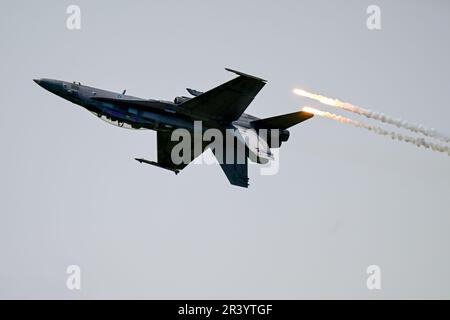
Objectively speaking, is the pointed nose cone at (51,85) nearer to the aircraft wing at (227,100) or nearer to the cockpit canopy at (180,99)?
the cockpit canopy at (180,99)

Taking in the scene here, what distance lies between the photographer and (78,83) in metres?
40.0

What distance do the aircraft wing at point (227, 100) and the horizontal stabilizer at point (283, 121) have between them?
1396mm

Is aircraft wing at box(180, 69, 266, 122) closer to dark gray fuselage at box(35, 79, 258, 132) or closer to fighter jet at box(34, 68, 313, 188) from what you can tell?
fighter jet at box(34, 68, 313, 188)

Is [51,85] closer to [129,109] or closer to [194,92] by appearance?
[129,109]

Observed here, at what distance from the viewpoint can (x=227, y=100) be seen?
38.5 metres

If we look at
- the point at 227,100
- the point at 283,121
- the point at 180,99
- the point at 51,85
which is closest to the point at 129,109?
the point at 180,99

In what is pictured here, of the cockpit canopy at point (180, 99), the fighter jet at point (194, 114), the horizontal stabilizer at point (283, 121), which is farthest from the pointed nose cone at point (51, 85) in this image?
the horizontal stabilizer at point (283, 121)

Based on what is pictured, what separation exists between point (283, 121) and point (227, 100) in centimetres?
290

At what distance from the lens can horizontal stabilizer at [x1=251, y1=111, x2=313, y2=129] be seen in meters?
39.2

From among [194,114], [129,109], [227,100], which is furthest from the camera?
[129,109]
